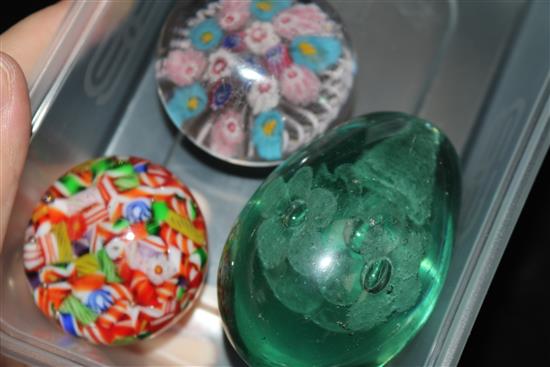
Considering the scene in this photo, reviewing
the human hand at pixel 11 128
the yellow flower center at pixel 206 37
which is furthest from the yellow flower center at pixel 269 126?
the human hand at pixel 11 128

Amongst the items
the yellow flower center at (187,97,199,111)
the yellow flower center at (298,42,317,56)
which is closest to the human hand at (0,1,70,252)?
the yellow flower center at (187,97,199,111)

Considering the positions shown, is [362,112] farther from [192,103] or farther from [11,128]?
[11,128]

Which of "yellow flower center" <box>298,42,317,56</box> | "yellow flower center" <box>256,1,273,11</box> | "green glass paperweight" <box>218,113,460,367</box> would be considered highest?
"yellow flower center" <box>256,1,273,11</box>

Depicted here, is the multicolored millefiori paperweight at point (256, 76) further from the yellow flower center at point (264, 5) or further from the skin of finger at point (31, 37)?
the skin of finger at point (31, 37)

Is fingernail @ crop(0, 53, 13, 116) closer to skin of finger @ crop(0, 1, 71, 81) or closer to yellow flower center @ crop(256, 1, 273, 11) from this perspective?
skin of finger @ crop(0, 1, 71, 81)

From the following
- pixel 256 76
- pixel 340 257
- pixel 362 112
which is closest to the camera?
pixel 340 257

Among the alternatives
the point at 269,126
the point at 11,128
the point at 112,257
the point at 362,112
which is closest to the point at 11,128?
the point at 11,128

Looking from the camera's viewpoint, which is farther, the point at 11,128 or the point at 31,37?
A: the point at 31,37
